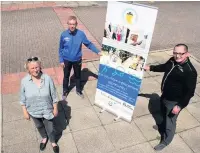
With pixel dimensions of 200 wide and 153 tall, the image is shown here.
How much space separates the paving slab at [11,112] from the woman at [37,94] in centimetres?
133

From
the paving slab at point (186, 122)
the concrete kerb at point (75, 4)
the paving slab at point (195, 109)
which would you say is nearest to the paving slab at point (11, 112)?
the paving slab at point (186, 122)

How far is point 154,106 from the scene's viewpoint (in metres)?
5.98

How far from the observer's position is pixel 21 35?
980 centimetres

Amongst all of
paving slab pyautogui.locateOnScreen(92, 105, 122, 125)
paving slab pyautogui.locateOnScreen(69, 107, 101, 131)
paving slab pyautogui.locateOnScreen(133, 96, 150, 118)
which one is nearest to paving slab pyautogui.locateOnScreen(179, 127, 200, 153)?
paving slab pyautogui.locateOnScreen(133, 96, 150, 118)

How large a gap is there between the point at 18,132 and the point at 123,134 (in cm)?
219

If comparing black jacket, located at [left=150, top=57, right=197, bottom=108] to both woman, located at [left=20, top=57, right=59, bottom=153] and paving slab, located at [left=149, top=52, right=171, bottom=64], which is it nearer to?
woman, located at [left=20, top=57, right=59, bottom=153]

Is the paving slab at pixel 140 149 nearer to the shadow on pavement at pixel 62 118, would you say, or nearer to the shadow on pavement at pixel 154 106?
the shadow on pavement at pixel 154 106

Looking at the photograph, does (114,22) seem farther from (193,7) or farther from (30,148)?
(193,7)

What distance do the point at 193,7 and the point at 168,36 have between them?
5208 millimetres

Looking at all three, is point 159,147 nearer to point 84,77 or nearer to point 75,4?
point 84,77

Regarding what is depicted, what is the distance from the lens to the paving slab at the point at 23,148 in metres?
4.71

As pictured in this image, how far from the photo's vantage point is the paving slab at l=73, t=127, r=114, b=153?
4773mm

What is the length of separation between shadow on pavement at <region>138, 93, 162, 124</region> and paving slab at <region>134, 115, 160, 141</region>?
0.13m

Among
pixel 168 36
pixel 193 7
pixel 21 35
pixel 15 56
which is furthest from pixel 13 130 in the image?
pixel 193 7
